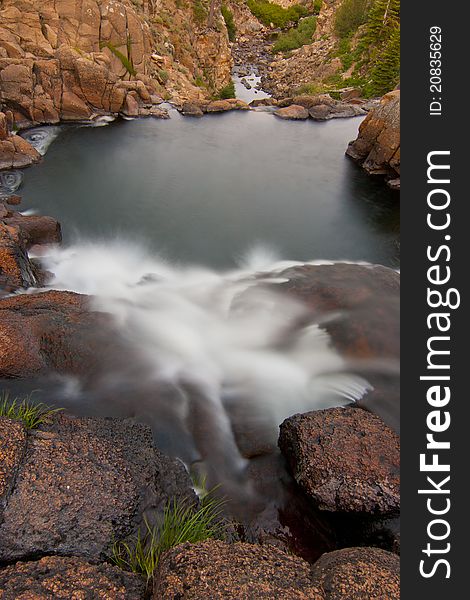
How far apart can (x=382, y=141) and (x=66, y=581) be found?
20.6 meters

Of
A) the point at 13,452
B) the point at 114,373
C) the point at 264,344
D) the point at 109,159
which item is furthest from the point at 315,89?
the point at 13,452

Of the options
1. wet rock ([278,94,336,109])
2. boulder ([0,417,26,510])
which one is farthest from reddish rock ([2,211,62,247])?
wet rock ([278,94,336,109])

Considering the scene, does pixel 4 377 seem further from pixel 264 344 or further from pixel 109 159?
pixel 109 159

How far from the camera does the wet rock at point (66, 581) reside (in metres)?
3.04

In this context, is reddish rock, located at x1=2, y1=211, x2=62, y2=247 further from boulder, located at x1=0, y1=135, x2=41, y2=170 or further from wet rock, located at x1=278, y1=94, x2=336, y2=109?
wet rock, located at x1=278, y1=94, x2=336, y2=109

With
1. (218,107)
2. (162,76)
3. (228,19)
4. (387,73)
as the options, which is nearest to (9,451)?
(218,107)

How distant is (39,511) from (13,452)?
60 cm

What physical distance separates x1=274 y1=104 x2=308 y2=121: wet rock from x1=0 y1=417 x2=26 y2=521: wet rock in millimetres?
26929

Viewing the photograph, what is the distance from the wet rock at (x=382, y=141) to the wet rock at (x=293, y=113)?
719 cm

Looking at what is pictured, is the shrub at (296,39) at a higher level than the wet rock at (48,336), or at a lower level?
higher

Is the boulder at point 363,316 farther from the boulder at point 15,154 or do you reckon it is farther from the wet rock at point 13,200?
the boulder at point 15,154

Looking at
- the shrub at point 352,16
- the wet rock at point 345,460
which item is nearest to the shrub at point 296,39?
the shrub at point 352,16

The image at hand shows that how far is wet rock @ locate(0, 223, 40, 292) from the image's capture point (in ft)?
29.2

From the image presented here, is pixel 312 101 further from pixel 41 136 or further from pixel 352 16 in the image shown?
pixel 352 16
